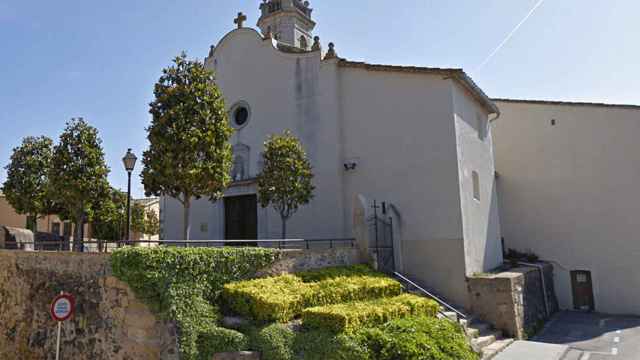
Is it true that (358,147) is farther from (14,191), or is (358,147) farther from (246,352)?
(14,191)

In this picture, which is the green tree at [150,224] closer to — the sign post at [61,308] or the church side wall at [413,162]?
the church side wall at [413,162]

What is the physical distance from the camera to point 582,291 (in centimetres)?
1811

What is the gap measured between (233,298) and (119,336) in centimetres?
228

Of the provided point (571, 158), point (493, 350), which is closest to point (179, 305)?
point (493, 350)

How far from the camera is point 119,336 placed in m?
8.83

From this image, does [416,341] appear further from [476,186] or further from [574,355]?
[476,186]

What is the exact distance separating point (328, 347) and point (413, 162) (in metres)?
7.84

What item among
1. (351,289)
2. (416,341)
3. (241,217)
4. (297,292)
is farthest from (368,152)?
(416,341)

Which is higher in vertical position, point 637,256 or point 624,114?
point 624,114

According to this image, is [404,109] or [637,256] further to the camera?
[637,256]

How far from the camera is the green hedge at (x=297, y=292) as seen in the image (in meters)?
8.75

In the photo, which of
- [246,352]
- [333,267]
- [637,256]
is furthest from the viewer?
[637,256]

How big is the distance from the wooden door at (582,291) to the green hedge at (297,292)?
10564 millimetres

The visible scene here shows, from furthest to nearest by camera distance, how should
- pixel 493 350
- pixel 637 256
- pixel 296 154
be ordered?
1. pixel 637 256
2. pixel 296 154
3. pixel 493 350
